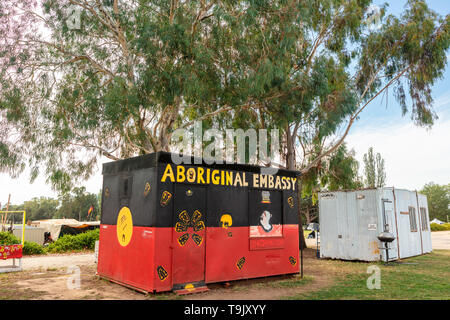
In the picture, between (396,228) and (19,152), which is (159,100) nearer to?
(19,152)

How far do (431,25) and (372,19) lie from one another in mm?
2830

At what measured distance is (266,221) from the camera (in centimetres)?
902

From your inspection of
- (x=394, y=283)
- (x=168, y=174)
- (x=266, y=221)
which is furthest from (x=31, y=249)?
(x=394, y=283)

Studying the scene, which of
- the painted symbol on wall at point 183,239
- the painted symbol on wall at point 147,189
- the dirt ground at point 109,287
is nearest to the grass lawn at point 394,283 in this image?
the dirt ground at point 109,287

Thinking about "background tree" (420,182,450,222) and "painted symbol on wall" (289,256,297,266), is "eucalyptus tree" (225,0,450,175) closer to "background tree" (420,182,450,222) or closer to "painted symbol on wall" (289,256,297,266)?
"painted symbol on wall" (289,256,297,266)

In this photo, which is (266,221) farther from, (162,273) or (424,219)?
(424,219)

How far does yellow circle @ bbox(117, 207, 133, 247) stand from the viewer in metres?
7.86

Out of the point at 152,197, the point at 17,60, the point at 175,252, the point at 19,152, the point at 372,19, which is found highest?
the point at 372,19

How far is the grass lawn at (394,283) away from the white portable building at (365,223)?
0.81 m

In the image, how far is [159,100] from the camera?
13.6 m

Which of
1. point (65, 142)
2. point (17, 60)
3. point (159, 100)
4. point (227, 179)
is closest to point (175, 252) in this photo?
point (227, 179)

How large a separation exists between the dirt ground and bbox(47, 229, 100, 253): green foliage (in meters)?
6.93

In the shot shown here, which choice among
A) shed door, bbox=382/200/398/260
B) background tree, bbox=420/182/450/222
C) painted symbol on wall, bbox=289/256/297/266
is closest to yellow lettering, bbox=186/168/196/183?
painted symbol on wall, bbox=289/256/297/266

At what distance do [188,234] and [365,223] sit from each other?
325 inches
